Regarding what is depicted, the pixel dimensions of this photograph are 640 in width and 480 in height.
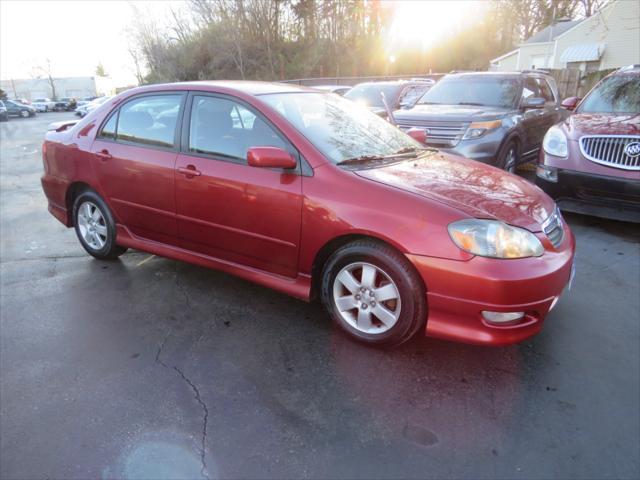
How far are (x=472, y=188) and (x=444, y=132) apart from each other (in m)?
3.94

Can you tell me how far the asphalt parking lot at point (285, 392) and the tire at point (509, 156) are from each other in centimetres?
303

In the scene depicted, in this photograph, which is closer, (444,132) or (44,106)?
(444,132)

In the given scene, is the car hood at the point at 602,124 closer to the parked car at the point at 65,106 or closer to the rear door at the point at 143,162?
the rear door at the point at 143,162

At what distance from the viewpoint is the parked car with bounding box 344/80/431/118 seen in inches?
396

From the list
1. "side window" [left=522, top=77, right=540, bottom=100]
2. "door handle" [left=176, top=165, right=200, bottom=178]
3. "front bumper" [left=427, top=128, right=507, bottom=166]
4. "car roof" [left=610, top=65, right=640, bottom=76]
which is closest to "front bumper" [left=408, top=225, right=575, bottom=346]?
"door handle" [left=176, top=165, right=200, bottom=178]

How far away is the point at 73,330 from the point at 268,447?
1.90m

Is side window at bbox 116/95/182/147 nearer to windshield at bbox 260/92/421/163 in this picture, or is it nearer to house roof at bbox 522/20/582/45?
windshield at bbox 260/92/421/163

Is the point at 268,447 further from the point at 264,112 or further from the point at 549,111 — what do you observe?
the point at 549,111

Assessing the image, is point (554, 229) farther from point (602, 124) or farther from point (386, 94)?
point (386, 94)

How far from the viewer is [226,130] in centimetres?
332

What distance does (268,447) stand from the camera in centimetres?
216

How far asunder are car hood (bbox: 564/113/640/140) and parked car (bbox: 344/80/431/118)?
474 centimetres

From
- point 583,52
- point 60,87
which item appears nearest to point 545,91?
point 583,52

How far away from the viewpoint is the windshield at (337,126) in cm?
310
